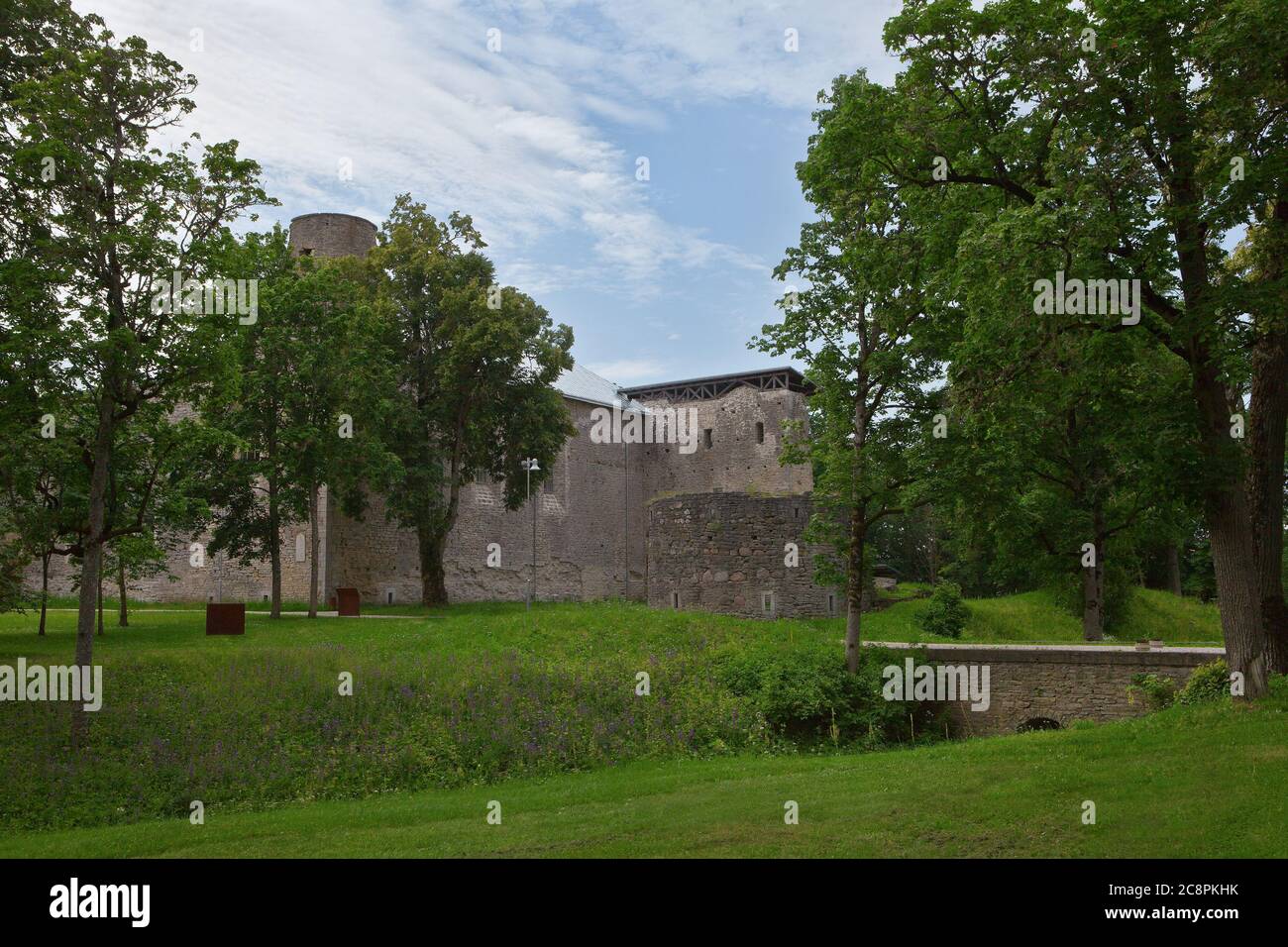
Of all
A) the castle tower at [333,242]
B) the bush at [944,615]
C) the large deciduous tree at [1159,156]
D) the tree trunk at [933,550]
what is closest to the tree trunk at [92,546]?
the large deciduous tree at [1159,156]

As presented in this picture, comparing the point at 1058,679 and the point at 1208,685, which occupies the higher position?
the point at 1208,685

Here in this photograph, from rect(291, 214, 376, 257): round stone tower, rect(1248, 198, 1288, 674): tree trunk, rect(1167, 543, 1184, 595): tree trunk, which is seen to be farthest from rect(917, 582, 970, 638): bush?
rect(291, 214, 376, 257): round stone tower

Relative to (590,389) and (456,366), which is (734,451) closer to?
(590,389)

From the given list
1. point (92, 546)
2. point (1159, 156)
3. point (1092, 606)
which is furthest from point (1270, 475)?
point (92, 546)

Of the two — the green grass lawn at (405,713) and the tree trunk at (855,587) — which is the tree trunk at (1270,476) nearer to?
the green grass lawn at (405,713)

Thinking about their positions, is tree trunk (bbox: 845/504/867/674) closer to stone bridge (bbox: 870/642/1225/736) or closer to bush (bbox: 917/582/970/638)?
stone bridge (bbox: 870/642/1225/736)

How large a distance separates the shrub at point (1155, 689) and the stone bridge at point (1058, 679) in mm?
313

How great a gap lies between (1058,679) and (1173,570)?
2254 cm

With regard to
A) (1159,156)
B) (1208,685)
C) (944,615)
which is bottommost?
(944,615)

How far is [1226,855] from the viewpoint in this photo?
755cm

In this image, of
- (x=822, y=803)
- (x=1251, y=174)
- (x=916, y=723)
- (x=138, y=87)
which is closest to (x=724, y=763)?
(x=822, y=803)

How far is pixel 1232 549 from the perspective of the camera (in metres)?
12.0
